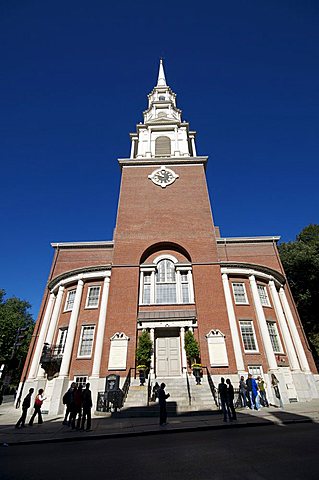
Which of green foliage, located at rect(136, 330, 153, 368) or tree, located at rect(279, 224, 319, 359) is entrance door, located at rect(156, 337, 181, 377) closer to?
green foliage, located at rect(136, 330, 153, 368)

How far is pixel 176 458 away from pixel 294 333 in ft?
60.6

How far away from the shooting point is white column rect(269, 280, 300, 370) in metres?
19.4

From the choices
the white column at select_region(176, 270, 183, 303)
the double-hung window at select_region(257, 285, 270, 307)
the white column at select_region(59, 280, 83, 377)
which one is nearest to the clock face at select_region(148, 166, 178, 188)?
the white column at select_region(176, 270, 183, 303)

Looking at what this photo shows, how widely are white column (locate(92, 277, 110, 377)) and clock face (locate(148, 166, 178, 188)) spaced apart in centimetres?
1190

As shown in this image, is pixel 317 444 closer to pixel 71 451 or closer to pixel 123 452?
pixel 123 452

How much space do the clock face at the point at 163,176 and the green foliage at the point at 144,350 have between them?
15562 millimetres

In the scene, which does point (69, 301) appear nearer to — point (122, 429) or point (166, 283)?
point (166, 283)

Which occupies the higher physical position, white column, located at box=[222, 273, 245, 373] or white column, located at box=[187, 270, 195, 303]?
white column, located at box=[187, 270, 195, 303]

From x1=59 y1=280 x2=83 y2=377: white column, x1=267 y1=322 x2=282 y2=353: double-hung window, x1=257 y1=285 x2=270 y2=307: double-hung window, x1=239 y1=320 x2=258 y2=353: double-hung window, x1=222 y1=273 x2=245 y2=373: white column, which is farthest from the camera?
x1=257 y1=285 x2=270 y2=307: double-hung window

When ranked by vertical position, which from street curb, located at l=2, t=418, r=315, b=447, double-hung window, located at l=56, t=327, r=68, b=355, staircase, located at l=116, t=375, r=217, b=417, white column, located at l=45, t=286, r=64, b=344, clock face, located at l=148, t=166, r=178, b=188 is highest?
clock face, located at l=148, t=166, r=178, b=188

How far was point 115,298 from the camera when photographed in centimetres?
2014

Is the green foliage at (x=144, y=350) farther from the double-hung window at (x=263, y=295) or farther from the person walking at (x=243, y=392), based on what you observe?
the double-hung window at (x=263, y=295)

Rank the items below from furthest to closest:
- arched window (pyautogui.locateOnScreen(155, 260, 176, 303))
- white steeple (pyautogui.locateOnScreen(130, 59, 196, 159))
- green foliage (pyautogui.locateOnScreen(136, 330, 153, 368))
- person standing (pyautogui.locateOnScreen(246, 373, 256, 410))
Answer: white steeple (pyautogui.locateOnScreen(130, 59, 196, 159)), arched window (pyautogui.locateOnScreen(155, 260, 176, 303)), green foliage (pyautogui.locateOnScreen(136, 330, 153, 368)), person standing (pyautogui.locateOnScreen(246, 373, 256, 410))

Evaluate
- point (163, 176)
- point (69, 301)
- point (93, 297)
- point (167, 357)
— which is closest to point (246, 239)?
point (163, 176)
